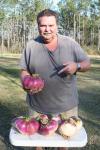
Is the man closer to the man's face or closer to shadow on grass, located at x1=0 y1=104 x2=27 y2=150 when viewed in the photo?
the man's face

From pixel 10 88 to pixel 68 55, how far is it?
29.3 feet

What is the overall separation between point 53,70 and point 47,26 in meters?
0.55

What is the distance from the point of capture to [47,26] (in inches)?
178

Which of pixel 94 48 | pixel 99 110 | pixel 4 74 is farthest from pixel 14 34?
pixel 99 110

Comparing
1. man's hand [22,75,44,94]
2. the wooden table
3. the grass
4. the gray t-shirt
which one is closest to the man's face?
the gray t-shirt

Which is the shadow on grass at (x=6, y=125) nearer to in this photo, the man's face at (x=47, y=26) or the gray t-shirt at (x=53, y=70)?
the gray t-shirt at (x=53, y=70)

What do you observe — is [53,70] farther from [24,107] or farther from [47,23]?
[24,107]

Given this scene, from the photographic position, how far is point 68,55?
4.82 metres

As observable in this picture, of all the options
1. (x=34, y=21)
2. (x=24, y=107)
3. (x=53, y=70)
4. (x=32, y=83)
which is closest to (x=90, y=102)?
(x=24, y=107)

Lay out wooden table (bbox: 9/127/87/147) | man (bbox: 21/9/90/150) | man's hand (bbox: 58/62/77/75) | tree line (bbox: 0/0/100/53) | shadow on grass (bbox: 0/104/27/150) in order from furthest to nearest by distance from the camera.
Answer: tree line (bbox: 0/0/100/53)
shadow on grass (bbox: 0/104/27/150)
man (bbox: 21/9/90/150)
man's hand (bbox: 58/62/77/75)
wooden table (bbox: 9/127/87/147)

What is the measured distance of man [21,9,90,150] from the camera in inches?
190

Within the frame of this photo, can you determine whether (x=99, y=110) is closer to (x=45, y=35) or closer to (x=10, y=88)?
(x=10, y=88)

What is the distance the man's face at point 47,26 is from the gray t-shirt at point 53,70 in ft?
0.87

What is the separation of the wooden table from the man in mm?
796
